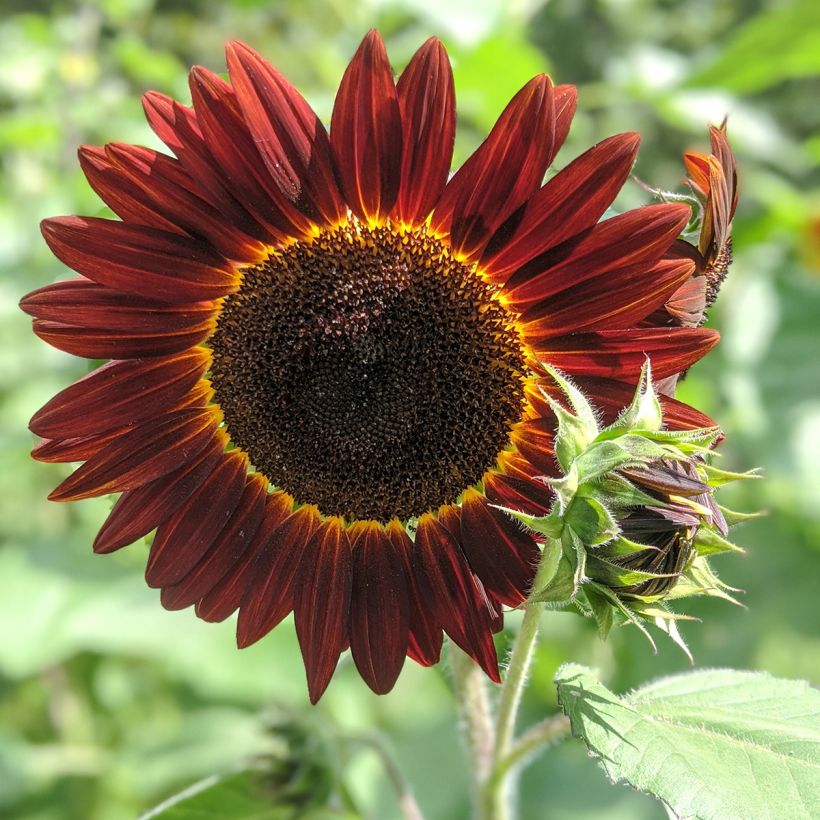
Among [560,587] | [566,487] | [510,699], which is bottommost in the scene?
[510,699]

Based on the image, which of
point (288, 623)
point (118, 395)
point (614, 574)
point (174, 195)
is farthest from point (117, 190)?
point (288, 623)

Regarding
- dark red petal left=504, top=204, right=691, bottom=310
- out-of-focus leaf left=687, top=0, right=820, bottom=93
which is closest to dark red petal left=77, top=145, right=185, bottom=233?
dark red petal left=504, top=204, right=691, bottom=310

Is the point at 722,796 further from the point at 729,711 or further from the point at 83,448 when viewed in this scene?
the point at 83,448

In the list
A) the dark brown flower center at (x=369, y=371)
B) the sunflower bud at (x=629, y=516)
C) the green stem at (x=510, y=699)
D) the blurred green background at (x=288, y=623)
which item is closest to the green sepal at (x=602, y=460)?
the sunflower bud at (x=629, y=516)

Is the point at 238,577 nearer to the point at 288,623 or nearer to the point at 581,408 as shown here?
the point at 581,408

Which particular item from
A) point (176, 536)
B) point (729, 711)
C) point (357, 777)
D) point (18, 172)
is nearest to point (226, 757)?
point (357, 777)

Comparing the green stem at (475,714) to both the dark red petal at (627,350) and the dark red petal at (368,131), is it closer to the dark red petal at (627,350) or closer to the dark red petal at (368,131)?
the dark red petal at (627,350)

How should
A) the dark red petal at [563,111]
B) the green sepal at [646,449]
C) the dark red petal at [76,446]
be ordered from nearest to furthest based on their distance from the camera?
the green sepal at [646,449]
the dark red petal at [563,111]
the dark red petal at [76,446]
